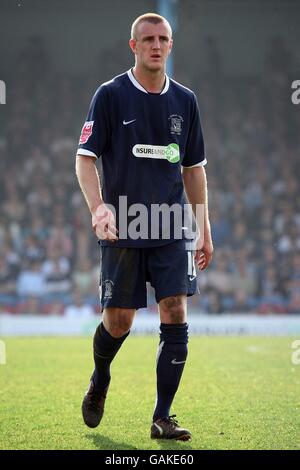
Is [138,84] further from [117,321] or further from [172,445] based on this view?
[172,445]

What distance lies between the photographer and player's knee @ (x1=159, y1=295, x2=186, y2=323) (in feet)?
18.2

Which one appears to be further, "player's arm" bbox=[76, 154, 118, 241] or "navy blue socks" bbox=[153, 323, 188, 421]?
"navy blue socks" bbox=[153, 323, 188, 421]

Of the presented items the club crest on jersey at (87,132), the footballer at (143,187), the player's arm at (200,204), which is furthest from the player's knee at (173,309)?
the club crest on jersey at (87,132)

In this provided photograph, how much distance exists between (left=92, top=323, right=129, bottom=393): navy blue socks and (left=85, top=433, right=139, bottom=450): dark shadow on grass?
16.5 inches

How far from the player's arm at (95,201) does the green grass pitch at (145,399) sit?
1211mm

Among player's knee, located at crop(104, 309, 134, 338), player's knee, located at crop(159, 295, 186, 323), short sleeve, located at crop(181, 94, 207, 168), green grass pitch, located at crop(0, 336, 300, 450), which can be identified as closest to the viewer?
green grass pitch, located at crop(0, 336, 300, 450)

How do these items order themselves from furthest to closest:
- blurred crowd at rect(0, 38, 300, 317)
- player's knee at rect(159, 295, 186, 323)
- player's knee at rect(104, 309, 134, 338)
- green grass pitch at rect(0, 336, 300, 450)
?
blurred crowd at rect(0, 38, 300, 317), player's knee at rect(104, 309, 134, 338), player's knee at rect(159, 295, 186, 323), green grass pitch at rect(0, 336, 300, 450)

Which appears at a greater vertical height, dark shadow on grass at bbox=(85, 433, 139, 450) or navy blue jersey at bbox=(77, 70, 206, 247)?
navy blue jersey at bbox=(77, 70, 206, 247)

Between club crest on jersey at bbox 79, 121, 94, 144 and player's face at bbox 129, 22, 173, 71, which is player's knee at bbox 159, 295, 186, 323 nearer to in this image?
club crest on jersey at bbox 79, 121, 94, 144

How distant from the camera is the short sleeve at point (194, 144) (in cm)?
594

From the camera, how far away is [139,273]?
18.5 feet

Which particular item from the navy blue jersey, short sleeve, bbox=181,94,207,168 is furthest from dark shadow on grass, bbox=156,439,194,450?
short sleeve, bbox=181,94,207,168

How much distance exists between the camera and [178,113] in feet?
18.9

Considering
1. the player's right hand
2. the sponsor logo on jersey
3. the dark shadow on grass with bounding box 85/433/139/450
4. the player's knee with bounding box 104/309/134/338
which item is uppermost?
the sponsor logo on jersey
